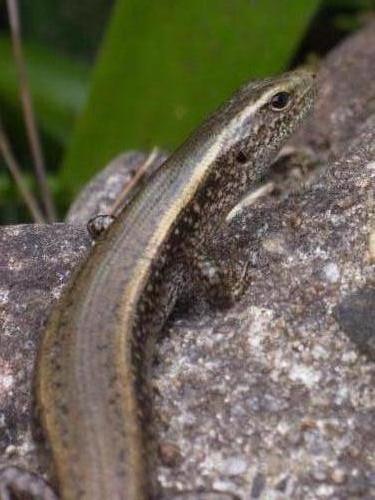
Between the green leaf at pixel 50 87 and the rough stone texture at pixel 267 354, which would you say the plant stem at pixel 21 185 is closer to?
the green leaf at pixel 50 87

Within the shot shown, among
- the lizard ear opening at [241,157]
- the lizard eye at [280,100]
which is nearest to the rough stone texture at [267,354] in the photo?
the lizard ear opening at [241,157]

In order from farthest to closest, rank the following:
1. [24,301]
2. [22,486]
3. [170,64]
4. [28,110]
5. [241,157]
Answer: [170,64] → [28,110] → [241,157] → [24,301] → [22,486]

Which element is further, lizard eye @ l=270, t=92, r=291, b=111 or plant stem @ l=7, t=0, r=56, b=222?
plant stem @ l=7, t=0, r=56, b=222

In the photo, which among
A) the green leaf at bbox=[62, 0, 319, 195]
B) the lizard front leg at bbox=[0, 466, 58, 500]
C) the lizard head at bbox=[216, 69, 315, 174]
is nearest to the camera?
the lizard front leg at bbox=[0, 466, 58, 500]

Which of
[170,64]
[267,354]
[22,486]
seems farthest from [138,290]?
[170,64]

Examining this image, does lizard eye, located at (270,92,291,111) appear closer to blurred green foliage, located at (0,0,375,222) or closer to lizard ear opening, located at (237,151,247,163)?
lizard ear opening, located at (237,151,247,163)

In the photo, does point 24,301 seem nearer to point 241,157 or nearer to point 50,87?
point 241,157

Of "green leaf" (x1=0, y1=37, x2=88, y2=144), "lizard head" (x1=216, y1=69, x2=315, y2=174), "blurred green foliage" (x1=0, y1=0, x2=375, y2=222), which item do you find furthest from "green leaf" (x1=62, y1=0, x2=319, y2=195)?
"lizard head" (x1=216, y1=69, x2=315, y2=174)

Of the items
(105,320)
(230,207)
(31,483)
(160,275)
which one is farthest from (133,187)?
(31,483)
